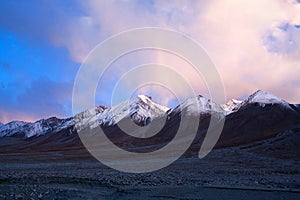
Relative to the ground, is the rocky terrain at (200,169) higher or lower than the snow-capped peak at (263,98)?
lower

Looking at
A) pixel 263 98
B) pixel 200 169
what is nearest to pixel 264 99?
pixel 263 98

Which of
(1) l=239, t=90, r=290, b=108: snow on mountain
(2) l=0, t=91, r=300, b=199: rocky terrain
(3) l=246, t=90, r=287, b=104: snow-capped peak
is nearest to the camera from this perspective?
(2) l=0, t=91, r=300, b=199: rocky terrain

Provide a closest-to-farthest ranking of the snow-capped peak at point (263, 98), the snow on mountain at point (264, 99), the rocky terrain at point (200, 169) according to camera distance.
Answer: the rocky terrain at point (200, 169) < the snow on mountain at point (264, 99) < the snow-capped peak at point (263, 98)

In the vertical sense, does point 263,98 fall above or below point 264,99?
above

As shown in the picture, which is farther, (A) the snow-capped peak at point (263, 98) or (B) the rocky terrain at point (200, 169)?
(A) the snow-capped peak at point (263, 98)

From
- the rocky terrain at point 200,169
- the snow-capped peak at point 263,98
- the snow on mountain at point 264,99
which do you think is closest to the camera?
the rocky terrain at point 200,169

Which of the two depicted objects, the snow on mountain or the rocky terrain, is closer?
the rocky terrain

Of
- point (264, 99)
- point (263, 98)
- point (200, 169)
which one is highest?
point (263, 98)

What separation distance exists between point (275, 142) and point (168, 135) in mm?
70068

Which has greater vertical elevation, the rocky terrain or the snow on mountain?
the snow on mountain

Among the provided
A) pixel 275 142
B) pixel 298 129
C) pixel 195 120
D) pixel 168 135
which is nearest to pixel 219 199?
pixel 275 142

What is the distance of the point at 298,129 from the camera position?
114562 millimetres

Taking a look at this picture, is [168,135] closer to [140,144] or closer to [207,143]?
[140,144]

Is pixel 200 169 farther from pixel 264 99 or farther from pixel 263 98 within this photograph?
pixel 263 98
